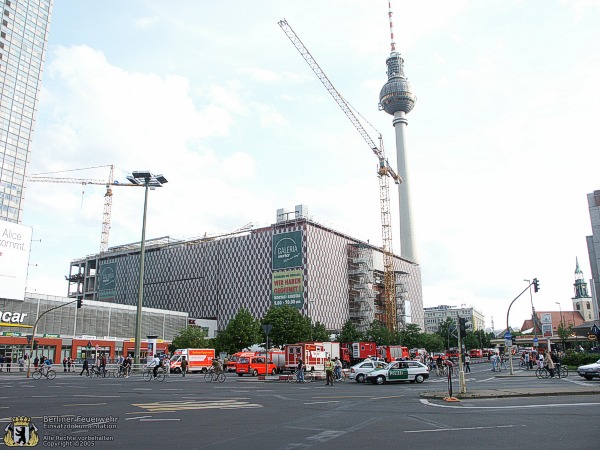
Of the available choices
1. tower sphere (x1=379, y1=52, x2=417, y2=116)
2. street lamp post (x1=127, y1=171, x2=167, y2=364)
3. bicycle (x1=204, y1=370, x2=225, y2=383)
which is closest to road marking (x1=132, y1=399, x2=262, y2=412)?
bicycle (x1=204, y1=370, x2=225, y2=383)

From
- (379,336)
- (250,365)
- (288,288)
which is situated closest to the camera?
(250,365)

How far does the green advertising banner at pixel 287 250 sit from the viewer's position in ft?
336

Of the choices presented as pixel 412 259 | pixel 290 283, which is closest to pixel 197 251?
pixel 290 283

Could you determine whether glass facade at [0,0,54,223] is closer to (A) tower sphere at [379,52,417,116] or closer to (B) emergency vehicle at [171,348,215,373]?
(B) emergency vehicle at [171,348,215,373]

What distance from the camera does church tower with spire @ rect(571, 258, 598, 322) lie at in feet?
484

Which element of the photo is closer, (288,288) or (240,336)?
(240,336)

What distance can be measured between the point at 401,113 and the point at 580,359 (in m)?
134

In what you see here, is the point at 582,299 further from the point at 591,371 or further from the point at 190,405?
the point at 190,405

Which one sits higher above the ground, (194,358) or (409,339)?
(409,339)

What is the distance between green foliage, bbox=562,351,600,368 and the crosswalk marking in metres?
34.5

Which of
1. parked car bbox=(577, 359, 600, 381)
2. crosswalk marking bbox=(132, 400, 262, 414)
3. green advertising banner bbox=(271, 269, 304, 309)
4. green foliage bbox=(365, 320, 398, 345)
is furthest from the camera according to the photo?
green advertising banner bbox=(271, 269, 304, 309)

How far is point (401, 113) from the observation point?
169 meters

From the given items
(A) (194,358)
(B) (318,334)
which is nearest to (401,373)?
(A) (194,358)

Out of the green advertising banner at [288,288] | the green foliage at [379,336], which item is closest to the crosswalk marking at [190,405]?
the green foliage at [379,336]
